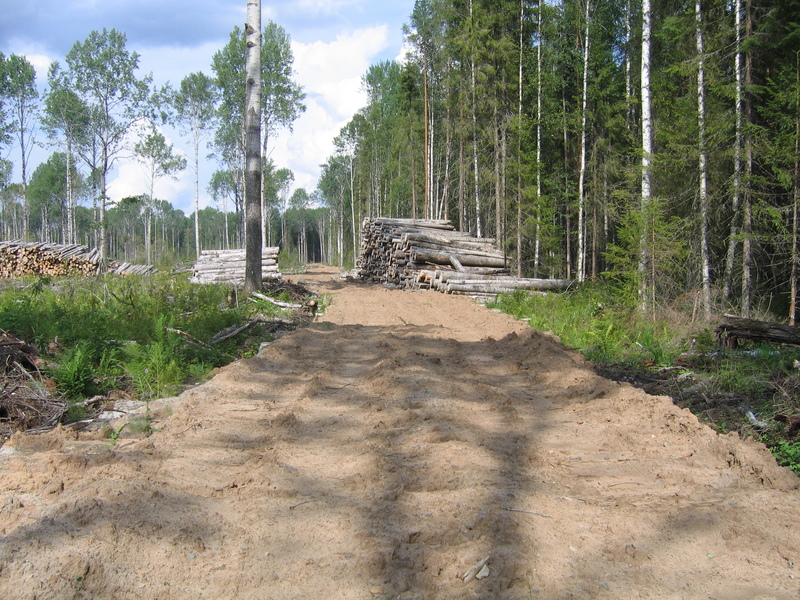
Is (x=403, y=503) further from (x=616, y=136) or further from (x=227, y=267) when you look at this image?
(x=616, y=136)

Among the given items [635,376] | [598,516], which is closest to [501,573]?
[598,516]

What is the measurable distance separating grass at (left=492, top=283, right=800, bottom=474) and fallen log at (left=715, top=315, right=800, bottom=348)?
0.46ft

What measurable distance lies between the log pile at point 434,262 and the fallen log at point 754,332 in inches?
339

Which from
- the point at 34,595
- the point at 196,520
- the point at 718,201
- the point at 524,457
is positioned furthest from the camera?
the point at 718,201

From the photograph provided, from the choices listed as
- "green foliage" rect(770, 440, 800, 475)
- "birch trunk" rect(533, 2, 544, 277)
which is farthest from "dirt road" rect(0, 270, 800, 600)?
"birch trunk" rect(533, 2, 544, 277)

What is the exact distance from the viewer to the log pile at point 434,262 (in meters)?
16.4

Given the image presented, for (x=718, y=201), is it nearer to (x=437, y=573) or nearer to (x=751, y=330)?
(x=751, y=330)

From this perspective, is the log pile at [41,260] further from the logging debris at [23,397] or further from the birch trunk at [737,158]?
the birch trunk at [737,158]

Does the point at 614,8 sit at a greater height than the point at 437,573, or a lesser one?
greater

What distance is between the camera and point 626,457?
12.9 ft

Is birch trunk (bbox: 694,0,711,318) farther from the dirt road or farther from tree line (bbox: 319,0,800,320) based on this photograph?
the dirt road

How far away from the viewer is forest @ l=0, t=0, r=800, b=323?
42.9 feet

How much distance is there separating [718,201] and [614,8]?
570 inches

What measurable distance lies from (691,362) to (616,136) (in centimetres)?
2137
